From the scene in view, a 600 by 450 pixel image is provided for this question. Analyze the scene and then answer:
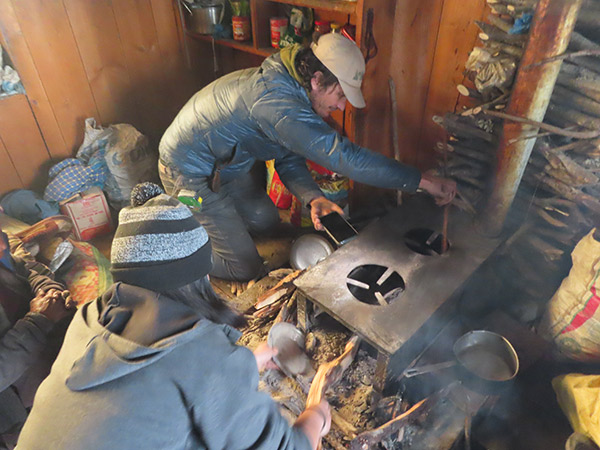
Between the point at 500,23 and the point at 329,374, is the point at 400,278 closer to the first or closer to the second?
the point at 329,374

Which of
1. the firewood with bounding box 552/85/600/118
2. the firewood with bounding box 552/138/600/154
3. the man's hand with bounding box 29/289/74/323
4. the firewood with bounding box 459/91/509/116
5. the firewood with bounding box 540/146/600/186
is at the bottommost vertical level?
the man's hand with bounding box 29/289/74/323

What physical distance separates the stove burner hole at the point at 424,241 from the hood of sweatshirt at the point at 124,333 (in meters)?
1.40

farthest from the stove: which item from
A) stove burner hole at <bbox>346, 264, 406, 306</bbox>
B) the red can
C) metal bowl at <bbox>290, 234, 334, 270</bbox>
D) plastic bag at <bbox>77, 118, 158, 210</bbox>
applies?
plastic bag at <bbox>77, 118, 158, 210</bbox>

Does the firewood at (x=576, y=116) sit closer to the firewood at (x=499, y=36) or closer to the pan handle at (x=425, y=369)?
the firewood at (x=499, y=36)

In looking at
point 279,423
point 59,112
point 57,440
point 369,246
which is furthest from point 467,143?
Result: point 59,112

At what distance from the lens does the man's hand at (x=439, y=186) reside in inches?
85.4

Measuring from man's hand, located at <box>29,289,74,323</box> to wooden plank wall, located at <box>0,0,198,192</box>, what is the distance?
200 cm

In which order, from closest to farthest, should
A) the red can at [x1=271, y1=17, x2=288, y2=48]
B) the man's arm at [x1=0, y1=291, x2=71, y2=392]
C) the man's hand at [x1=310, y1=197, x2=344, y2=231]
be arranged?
the man's arm at [x1=0, y1=291, x2=71, y2=392] → the man's hand at [x1=310, y1=197, x2=344, y2=231] → the red can at [x1=271, y1=17, x2=288, y2=48]

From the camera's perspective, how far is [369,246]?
2.14 meters

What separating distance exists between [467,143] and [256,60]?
218 centimetres

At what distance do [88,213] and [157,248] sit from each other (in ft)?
8.73

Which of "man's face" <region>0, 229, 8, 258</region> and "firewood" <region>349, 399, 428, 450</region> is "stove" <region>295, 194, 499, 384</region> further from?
"man's face" <region>0, 229, 8, 258</region>

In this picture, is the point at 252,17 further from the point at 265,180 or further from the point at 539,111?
the point at 539,111

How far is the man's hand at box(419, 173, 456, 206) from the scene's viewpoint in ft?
7.12
